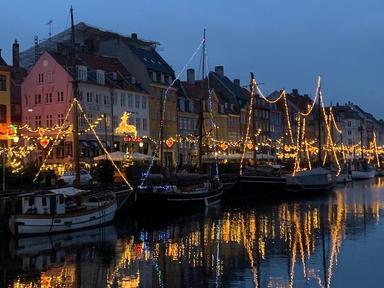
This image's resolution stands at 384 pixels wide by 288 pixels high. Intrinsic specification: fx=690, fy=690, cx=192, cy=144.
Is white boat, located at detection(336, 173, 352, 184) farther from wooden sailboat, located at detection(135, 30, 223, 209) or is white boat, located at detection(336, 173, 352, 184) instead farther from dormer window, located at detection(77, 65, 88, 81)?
dormer window, located at detection(77, 65, 88, 81)

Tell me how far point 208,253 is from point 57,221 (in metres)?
10.3

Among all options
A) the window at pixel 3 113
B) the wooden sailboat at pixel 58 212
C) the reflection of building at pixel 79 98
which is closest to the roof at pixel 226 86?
the reflection of building at pixel 79 98

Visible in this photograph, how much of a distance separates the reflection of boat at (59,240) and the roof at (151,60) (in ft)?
147

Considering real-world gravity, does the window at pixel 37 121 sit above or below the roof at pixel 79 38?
below

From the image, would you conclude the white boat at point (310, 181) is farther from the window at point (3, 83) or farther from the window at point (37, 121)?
the window at point (3, 83)

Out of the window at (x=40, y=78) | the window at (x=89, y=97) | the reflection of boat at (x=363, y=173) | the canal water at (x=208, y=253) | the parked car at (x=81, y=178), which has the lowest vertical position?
the canal water at (x=208, y=253)

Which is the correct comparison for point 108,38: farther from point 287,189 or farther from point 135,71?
point 287,189

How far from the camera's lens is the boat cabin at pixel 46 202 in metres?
36.7

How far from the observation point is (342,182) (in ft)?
316

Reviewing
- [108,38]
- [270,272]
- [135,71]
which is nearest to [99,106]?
[135,71]

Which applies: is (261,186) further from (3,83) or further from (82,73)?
(3,83)

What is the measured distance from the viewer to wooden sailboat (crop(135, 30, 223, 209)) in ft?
157

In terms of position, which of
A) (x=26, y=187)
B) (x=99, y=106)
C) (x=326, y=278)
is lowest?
(x=326, y=278)

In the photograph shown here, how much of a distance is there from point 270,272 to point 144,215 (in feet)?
77.2
